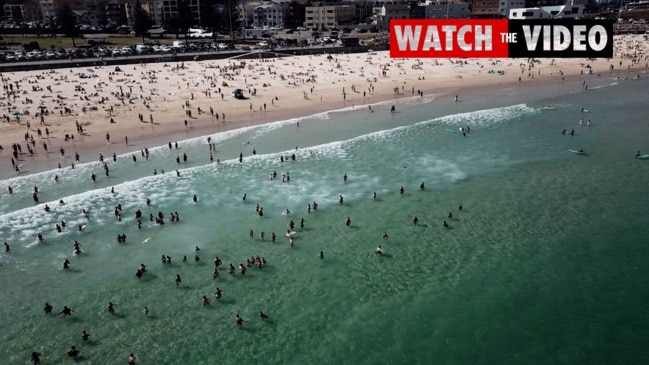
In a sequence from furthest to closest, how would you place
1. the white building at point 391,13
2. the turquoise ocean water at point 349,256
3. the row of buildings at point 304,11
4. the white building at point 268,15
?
the white building at point 268,15 → the row of buildings at point 304,11 → the white building at point 391,13 → the turquoise ocean water at point 349,256

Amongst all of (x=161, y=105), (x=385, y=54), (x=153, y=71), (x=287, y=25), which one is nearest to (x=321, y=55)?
(x=385, y=54)

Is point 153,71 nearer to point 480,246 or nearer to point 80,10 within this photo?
point 480,246

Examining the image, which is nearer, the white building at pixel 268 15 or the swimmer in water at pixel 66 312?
the swimmer in water at pixel 66 312

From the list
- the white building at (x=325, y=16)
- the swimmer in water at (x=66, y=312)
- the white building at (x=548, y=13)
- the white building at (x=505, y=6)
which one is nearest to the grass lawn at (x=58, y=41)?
the white building at (x=325, y=16)

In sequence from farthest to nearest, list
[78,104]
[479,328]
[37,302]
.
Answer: [78,104]
[37,302]
[479,328]

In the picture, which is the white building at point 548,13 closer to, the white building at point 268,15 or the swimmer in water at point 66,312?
the white building at point 268,15

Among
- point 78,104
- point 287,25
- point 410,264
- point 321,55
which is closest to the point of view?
point 410,264

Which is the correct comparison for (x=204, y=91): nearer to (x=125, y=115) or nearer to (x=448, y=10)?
(x=125, y=115)
